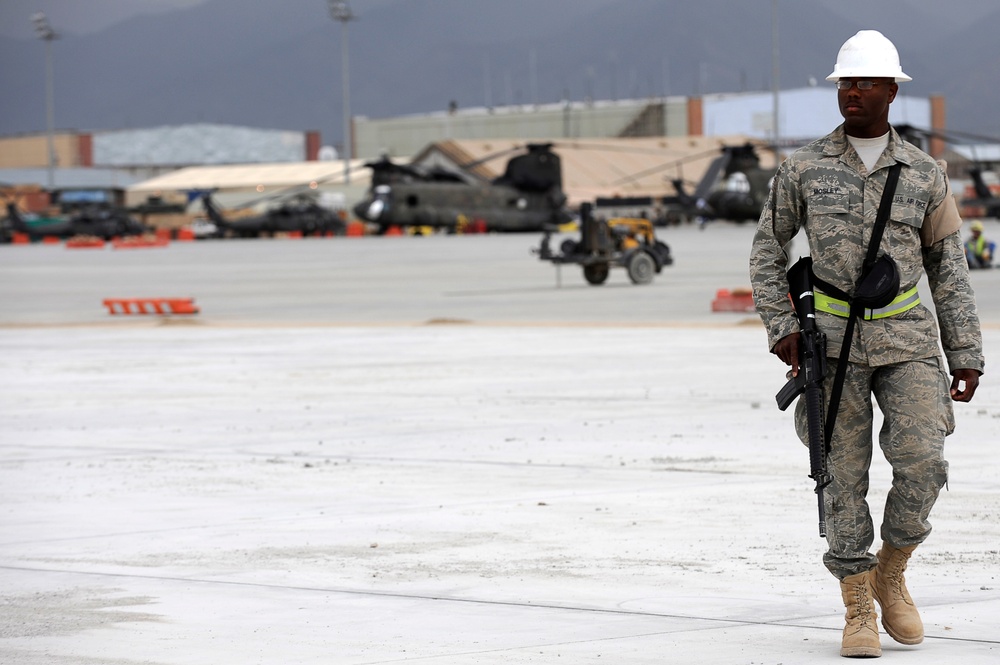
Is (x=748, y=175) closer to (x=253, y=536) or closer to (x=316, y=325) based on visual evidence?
(x=316, y=325)

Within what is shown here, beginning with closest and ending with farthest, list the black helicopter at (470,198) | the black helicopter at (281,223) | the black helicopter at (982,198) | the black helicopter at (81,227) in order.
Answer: the black helicopter at (470,198), the black helicopter at (982,198), the black helicopter at (281,223), the black helicopter at (81,227)

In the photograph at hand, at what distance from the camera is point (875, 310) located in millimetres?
5969

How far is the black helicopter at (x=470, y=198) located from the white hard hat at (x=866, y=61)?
60751 millimetres

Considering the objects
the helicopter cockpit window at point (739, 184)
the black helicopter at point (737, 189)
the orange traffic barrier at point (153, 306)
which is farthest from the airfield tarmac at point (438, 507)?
the helicopter cockpit window at point (739, 184)

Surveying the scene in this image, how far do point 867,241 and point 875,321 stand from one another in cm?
28

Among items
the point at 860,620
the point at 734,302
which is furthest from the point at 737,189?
the point at 860,620

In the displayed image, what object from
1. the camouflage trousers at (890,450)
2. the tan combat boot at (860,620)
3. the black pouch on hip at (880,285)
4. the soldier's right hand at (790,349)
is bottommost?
the tan combat boot at (860,620)

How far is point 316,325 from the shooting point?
77.3 ft

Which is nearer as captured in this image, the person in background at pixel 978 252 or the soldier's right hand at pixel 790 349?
→ the soldier's right hand at pixel 790 349

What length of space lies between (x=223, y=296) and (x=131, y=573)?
2569cm

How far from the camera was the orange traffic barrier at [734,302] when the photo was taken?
80.9 ft

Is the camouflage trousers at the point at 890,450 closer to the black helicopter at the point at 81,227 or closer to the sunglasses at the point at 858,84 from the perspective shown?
the sunglasses at the point at 858,84

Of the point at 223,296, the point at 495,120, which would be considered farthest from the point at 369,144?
the point at 223,296

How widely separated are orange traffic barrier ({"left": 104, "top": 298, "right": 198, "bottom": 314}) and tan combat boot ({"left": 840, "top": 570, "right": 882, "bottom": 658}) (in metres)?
21.2
